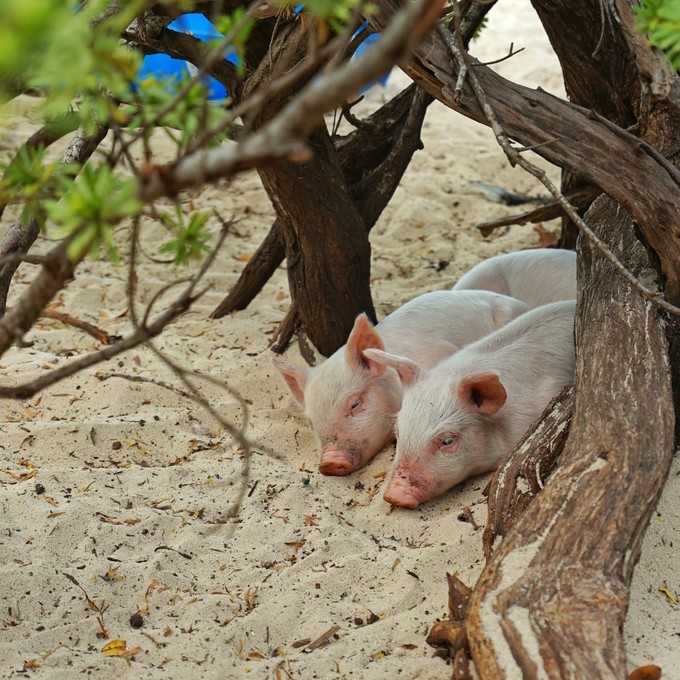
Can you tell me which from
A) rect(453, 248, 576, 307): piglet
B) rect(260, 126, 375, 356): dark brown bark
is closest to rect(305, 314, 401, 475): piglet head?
rect(260, 126, 375, 356): dark brown bark

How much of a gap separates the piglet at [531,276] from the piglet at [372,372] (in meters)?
0.22

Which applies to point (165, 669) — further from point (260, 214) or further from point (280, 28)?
point (260, 214)

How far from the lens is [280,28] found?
138 inches

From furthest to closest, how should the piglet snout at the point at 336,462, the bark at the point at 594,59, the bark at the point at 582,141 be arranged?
1. the piglet snout at the point at 336,462
2. the bark at the point at 594,59
3. the bark at the point at 582,141

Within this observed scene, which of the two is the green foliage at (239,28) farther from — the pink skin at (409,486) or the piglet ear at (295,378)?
the piglet ear at (295,378)

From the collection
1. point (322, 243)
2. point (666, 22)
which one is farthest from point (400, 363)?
point (666, 22)

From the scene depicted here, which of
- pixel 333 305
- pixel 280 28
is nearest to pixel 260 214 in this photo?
pixel 333 305

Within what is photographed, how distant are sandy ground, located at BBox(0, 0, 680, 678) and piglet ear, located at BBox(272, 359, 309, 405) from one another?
143 mm

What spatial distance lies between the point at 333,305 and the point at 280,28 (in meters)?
1.44

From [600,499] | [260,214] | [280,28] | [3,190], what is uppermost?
[260,214]

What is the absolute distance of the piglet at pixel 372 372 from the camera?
3.93 meters

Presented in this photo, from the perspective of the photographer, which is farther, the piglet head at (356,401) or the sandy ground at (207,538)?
the piglet head at (356,401)

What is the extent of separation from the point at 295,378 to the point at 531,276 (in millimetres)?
1449

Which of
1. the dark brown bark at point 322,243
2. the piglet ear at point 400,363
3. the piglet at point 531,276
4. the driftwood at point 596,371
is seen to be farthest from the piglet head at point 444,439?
the piglet at point 531,276
